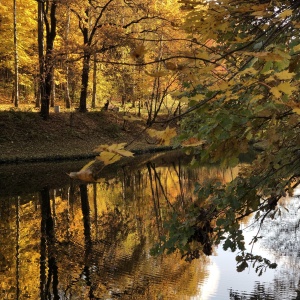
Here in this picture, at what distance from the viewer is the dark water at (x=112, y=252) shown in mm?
5820

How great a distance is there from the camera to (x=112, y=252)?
730 centimetres

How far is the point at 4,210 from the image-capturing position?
33.4 feet

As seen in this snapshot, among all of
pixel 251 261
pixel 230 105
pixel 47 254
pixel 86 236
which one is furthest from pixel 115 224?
pixel 230 105

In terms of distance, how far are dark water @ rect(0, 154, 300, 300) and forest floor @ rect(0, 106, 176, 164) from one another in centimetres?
562

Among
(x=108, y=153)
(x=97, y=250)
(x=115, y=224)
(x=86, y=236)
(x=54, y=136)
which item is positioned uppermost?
(x=54, y=136)

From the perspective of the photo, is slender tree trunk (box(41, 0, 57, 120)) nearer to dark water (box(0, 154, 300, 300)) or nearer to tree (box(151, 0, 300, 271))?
dark water (box(0, 154, 300, 300))

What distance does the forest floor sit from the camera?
1880cm

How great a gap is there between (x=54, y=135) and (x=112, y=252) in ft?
Answer: 48.1

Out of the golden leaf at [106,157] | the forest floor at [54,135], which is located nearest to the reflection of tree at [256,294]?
the golden leaf at [106,157]

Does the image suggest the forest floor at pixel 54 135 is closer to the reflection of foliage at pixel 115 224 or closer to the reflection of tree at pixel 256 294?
the reflection of foliage at pixel 115 224

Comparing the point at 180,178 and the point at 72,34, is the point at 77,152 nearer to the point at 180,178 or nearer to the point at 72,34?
the point at 180,178

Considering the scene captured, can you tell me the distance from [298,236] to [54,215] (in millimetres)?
5500

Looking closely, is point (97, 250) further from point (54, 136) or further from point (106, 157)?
point (54, 136)

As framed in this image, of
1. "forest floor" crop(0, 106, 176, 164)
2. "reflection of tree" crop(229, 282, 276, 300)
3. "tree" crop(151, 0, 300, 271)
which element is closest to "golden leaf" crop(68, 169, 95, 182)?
"tree" crop(151, 0, 300, 271)
